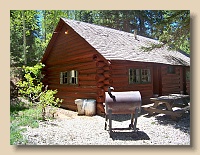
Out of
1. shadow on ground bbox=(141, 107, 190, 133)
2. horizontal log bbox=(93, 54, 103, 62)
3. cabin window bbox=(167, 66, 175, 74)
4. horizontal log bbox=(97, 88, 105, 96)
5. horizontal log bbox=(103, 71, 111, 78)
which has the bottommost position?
shadow on ground bbox=(141, 107, 190, 133)

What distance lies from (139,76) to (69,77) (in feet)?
11.0

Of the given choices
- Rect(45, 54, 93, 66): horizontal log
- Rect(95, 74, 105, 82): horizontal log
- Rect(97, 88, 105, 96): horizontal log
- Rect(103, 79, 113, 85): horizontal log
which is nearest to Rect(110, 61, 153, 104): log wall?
Rect(103, 79, 113, 85): horizontal log

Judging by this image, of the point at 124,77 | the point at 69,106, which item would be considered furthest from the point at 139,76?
the point at 69,106

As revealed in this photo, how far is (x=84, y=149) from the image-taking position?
446cm

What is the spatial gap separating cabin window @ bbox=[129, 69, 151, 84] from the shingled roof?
601 millimetres

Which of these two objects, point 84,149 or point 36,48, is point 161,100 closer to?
point 84,149

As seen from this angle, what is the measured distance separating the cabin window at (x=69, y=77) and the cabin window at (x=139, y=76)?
2.53 m

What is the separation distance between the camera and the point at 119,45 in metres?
8.16

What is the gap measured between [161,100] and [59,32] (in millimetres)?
5810

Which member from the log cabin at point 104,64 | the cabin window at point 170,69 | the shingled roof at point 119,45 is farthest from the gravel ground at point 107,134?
the cabin window at point 170,69

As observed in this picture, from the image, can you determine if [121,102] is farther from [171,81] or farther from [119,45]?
[171,81]

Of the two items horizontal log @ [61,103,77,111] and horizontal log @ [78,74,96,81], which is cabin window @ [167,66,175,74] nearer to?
horizontal log @ [78,74,96,81]

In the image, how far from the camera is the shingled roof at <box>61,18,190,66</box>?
23.6 ft

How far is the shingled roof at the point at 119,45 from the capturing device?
718 centimetres
